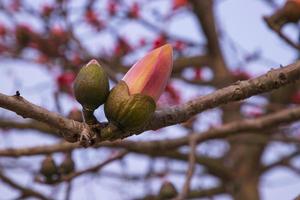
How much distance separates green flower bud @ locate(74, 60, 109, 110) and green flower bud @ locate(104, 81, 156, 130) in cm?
2

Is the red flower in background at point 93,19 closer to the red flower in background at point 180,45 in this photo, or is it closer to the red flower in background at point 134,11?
the red flower in background at point 134,11

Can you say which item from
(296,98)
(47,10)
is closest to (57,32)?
(47,10)

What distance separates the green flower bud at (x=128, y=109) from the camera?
767 mm

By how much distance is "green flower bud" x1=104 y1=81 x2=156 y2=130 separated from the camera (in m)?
0.77

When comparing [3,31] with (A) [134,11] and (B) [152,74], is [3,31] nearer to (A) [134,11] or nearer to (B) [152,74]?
(A) [134,11]

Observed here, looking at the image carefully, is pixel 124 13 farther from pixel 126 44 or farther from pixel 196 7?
pixel 196 7

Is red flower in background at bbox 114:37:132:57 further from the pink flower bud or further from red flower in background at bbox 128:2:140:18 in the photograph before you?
the pink flower bud

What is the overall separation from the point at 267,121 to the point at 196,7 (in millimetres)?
1906

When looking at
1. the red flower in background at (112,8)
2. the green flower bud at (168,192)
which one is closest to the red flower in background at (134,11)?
the red flower in background at (112,8)

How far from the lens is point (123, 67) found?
3.47m

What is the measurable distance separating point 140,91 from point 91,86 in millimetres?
81

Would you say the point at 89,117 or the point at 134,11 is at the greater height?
the point at 134,11

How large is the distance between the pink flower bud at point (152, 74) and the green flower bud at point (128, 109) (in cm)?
2

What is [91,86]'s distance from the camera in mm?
777
